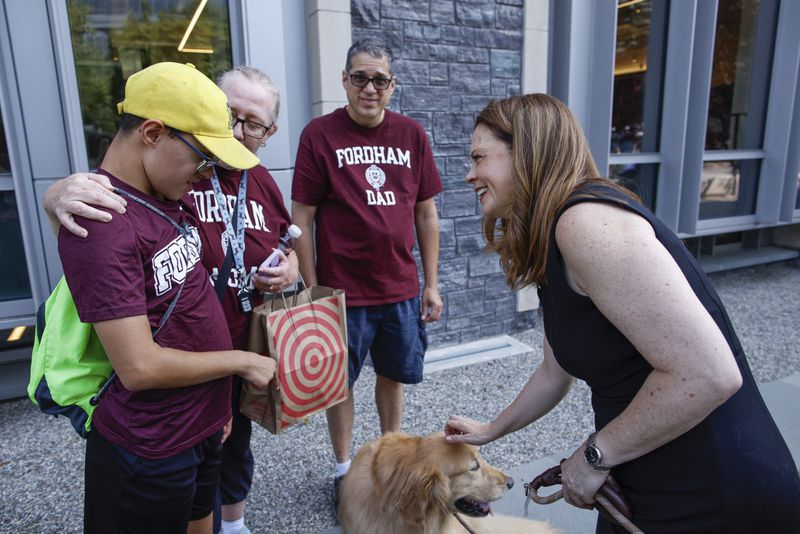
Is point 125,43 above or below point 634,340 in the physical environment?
above

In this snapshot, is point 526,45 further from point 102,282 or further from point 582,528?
point 102,282

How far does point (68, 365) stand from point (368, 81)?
6.40ft

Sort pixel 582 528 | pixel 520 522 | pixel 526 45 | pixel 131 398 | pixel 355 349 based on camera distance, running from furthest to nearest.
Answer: pixel 526 45
pixel 355 349
pixel 582 528
pixel 520 522
pixel 131 398

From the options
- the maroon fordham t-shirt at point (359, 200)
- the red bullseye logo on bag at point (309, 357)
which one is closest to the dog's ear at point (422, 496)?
the red bullseye logo on bag at point (309, 357)

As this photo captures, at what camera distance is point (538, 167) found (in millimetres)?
1411

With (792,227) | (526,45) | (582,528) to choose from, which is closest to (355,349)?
(582,528)

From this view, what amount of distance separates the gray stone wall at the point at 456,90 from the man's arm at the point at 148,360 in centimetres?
333

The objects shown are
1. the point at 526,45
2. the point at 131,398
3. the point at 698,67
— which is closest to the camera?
the point at 131,398

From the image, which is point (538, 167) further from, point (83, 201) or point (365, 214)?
point (365, 214)

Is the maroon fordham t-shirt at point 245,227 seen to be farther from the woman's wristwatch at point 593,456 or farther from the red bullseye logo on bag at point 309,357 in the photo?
the woman's wristwatch at point 593,456

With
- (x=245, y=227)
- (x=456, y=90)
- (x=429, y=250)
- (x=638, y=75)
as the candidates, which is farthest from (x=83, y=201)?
(x=638, y=75)

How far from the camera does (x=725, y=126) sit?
281 inches

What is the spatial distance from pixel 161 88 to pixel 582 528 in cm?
270

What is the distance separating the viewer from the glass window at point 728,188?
23.1ft
